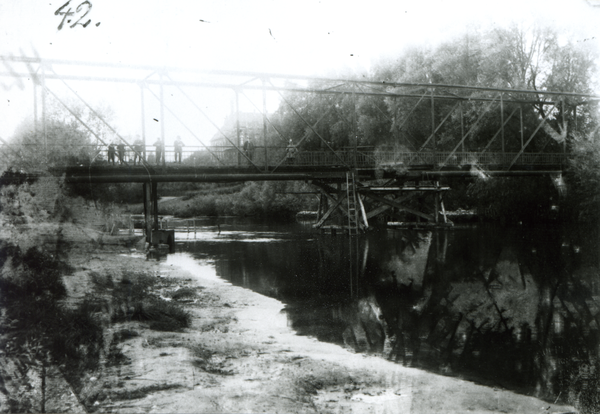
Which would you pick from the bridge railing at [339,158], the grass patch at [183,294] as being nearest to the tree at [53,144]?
the bridge railing at [339,158]

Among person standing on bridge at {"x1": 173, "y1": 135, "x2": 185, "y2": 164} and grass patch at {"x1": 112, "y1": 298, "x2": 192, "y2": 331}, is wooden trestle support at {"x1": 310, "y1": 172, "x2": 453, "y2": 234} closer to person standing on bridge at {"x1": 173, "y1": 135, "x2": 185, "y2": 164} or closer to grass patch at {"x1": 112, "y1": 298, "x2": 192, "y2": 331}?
person standing on bridge at {"x1": 173, "y1": 135, "x2": 185, "y2": 164}

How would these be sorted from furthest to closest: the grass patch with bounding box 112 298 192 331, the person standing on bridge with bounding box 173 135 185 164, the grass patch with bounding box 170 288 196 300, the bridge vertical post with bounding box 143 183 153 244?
the person standing on bridge with bounding box 173 135 185 164, the bridge vertical post with bounding box 143 183 153 244, the grass patch with bounding box 170 288 196 300, the grass patch with bounding box 112 298 192 331

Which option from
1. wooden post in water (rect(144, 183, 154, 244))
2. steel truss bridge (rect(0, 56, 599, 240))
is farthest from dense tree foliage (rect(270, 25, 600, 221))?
wooden post in water (rect(144, 183, 154, 244))

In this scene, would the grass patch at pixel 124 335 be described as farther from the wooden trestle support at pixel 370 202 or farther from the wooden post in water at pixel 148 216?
the wooden trestle support at pixel 370 202

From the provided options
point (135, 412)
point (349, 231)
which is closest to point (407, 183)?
point (349, 231)

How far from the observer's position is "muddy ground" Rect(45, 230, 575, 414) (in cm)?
609

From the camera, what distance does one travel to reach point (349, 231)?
2755cm

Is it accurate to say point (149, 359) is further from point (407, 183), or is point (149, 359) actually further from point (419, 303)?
point (407, 183)

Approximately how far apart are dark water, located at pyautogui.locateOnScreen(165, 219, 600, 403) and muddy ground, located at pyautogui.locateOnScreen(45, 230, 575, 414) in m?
0.57

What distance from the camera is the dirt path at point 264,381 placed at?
6.10 m

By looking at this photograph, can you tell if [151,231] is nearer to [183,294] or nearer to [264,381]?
[183,294]

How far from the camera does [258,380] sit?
683cm

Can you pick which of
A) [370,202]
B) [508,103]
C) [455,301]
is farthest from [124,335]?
[508,103]

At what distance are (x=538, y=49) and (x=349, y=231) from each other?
18.8 meters
